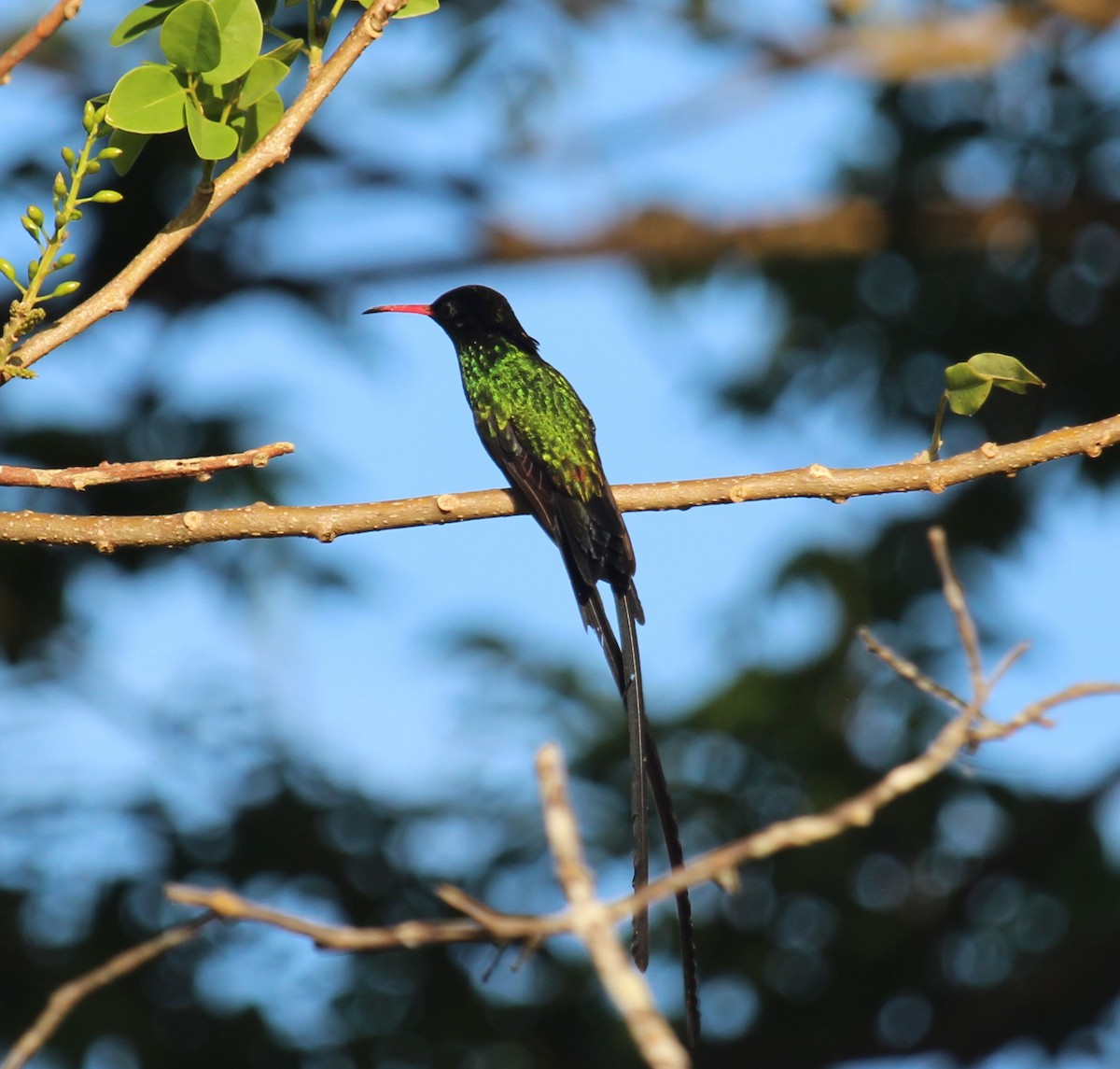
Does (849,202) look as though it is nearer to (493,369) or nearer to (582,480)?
(493,369)

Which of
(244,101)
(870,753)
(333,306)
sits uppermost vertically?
(244,101)

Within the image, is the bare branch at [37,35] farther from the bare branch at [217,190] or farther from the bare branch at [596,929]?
the bare branch at [596,929]

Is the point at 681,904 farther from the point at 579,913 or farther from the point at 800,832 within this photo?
the point at 579,913

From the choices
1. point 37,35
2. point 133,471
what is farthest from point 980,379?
point 37,35

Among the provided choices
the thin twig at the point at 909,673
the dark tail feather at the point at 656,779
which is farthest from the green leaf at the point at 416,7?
the dark tail feather at the point at 656,779

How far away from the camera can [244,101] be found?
2.57 meters

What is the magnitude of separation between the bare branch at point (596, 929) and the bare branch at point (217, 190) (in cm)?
159

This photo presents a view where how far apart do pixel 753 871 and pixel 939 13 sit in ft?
16.8

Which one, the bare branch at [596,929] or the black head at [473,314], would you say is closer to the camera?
the bare branch at [596,929]

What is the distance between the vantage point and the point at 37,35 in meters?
1.92

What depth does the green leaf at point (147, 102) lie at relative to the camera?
2.39 m

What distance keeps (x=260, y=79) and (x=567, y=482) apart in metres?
1.92

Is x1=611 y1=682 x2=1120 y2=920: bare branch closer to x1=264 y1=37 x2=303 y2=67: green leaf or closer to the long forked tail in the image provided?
the long forked tail

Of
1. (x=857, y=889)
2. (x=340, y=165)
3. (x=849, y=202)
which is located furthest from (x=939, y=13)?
(x=857, y=889)
